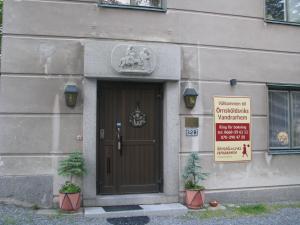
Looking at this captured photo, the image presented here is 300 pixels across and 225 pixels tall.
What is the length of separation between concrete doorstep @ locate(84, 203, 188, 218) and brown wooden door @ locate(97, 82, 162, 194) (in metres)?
0.58

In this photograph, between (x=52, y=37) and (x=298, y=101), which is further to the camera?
(x=298, y=101)

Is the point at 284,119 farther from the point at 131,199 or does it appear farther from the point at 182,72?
the point at 131,199

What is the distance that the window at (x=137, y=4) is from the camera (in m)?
7.69

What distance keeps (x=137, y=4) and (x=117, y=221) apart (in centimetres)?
433

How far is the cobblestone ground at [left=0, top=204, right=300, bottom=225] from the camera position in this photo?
21.0ft

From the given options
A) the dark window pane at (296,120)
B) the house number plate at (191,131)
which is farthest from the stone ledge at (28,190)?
the dark window pane at (296,120)

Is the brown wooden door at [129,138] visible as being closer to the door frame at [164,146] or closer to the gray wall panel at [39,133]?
the door frame at [164,146]

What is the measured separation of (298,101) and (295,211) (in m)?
2.67

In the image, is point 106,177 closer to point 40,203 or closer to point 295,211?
point 40,203

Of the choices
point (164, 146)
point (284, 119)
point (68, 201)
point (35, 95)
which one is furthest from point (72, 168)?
point (284, 119)

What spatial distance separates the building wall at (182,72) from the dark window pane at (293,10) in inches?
12.7

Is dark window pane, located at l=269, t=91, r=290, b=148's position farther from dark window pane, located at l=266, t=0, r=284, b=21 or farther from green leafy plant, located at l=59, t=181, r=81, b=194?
green leafy plant, located at l=59, t=181, r=81, b=194

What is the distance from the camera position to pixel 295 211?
770cm

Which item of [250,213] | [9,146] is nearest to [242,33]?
[250,213]
